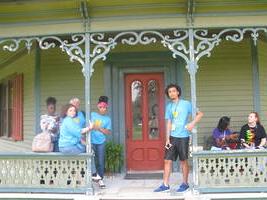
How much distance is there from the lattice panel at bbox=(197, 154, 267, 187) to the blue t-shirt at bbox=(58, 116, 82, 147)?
88.7 inches

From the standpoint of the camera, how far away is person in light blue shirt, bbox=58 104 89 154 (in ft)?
24.9

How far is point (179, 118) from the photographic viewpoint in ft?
25.4

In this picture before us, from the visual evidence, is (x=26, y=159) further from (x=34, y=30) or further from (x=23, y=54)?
(x=23, y=54)

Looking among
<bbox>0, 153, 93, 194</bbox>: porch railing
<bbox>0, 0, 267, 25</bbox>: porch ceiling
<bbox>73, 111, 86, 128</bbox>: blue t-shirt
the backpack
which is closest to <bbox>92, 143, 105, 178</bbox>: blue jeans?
<bbox>0, 153, 93, 194</bbox>: porch railing

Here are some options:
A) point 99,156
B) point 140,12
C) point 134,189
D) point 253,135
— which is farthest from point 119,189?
point 140,12

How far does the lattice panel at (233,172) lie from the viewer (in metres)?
7.65

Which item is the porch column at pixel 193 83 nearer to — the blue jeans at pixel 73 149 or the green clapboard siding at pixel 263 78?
the blue jeans at pixel 73 149

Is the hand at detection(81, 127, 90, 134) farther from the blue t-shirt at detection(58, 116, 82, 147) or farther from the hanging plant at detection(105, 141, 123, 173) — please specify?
the hanging plant at detection(105, 141, 123, 173)

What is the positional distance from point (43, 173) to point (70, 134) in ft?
3.28

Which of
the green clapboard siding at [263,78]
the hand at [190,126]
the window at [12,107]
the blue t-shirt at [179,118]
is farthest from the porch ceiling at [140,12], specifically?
the window at [12,107]

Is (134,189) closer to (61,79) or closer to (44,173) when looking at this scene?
(44,173)

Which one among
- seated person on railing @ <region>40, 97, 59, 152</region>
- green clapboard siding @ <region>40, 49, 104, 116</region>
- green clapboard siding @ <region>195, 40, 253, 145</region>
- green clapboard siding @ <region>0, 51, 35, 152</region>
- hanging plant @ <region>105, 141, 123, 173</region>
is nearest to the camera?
seated person on railing @ <region>40, 97, 59, 152</region>

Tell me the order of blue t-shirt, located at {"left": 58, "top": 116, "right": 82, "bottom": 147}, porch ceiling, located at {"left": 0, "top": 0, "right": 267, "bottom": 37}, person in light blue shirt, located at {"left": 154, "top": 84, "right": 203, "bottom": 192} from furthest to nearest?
porch ceiling, located at {"left": 0, "top": 0, "right": 267, "bottom": 37}
person in light blue shirt, located at {"left": 154, "top": 84, "right": 203, "bottom": 192}
blue t-shirt, located at {"left": 58, "top": 116, "right": 82, "bottom": 147}

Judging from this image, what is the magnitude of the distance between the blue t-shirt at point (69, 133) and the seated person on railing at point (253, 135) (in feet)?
10.7
